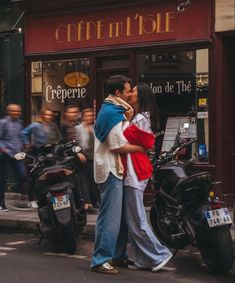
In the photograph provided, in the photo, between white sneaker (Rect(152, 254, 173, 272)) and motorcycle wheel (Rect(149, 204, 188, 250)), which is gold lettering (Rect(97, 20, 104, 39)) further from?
white sneaker (Rect(152, 254, 173, 272))

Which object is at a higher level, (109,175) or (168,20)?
(168,20)

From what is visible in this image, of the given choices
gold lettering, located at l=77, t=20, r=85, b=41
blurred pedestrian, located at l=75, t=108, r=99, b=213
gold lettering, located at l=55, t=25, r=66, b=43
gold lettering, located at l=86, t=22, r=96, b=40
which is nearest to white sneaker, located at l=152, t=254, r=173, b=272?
blurred pedestrian, located at l=75, t=108, r=99, b=213

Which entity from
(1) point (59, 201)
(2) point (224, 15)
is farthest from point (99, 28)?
(1) point (59, 201)

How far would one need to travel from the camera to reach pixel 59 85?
12531 millimetres

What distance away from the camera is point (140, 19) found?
11250 millimetres

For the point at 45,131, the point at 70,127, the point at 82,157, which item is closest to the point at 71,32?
the point at 45,131

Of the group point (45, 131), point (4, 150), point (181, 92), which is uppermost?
point (181, 92)

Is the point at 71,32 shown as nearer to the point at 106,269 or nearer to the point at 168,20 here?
the point at 168,20

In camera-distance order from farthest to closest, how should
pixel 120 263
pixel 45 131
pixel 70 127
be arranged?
pixel 45 131 → pixel 70 127 → pixel 120 263

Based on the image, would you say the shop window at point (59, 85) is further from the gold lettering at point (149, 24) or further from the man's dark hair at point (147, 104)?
the man's dark hair at point (147, 104)

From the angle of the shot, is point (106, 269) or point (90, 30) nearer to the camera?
point (106, 269)

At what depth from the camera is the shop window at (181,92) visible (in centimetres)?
1058

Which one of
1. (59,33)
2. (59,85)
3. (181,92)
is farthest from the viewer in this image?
(59,85)

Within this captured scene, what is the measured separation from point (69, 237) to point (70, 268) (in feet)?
2.39
